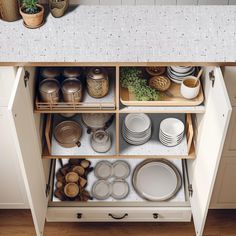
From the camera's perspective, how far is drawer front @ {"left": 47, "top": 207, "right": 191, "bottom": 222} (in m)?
2.16

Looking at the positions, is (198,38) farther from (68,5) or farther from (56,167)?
(56,167)

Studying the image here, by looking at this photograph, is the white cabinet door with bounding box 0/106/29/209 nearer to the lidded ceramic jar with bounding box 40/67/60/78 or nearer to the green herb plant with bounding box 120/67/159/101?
the lidded ceramic jar with bounding box 40/67/60/78

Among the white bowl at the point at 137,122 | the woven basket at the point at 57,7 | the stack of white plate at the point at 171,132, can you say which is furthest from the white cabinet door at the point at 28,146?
the stack of white plate at the point at 171,132

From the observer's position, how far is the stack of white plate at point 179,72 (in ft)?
6.28

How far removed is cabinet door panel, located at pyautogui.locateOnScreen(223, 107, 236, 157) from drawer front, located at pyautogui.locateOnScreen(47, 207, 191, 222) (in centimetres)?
37

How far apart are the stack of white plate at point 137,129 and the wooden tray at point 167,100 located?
0.76 ft

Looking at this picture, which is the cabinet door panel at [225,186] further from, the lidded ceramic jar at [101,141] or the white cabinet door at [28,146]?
the white cabinet door at [28,146]

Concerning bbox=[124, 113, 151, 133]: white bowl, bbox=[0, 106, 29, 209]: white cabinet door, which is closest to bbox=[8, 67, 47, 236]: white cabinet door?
bbox=[0, 106, 29, 209]: white cabinet door

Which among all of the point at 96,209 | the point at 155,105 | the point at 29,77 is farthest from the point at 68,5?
the point at 96,209

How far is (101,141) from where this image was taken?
2.07 meters

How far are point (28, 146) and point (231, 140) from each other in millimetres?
878

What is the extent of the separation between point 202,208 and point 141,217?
0.43m

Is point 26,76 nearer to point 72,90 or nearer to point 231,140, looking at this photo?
point 72,90

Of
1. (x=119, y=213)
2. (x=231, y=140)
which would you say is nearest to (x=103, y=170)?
(x=119, y=213)
